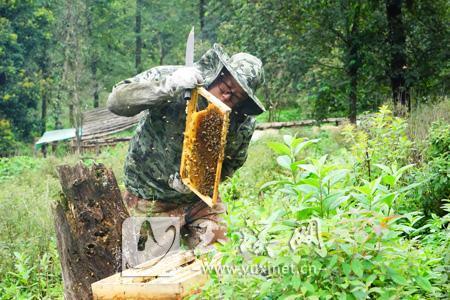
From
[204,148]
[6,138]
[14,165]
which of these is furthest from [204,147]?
[6,138]

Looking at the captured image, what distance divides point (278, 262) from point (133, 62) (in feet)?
141

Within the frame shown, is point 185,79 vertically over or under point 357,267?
over

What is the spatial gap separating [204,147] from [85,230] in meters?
1.08

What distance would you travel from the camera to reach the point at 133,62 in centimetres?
4544

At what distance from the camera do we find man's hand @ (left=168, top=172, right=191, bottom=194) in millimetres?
6012

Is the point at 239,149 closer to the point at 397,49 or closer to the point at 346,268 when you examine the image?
the point at 346,268

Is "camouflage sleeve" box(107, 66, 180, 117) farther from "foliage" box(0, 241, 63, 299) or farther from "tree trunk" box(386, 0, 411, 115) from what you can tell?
"tree trunk" box(386, 0, 411, 115)

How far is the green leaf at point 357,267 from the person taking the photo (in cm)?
314

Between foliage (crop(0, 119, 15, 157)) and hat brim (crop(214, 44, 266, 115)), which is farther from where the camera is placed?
foliage (crop(0, 119, 15, 157))

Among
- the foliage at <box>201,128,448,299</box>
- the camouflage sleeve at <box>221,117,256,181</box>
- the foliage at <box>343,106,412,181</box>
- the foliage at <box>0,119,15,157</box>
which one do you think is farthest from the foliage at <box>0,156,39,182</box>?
the foliage at <box>201,128,448,299</box>

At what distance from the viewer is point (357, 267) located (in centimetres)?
317

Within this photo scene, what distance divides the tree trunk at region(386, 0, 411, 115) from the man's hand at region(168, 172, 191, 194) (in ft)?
33.5

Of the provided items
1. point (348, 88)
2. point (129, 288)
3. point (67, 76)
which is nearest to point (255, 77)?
point (129, 288)

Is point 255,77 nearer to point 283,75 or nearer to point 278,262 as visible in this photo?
point 278,262
